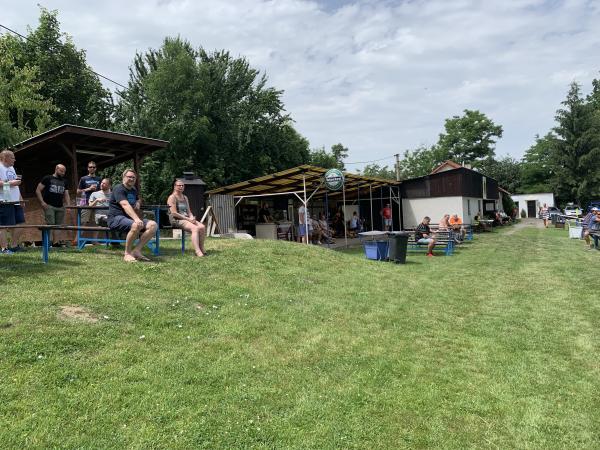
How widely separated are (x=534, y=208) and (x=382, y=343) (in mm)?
55074

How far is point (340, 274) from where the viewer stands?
8391mm

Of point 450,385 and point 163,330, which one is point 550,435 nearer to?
point 450,385

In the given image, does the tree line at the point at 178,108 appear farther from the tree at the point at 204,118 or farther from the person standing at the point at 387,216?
the person standing at the point at 387,216

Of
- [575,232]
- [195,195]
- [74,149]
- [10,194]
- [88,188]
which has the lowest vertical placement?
[575,232]

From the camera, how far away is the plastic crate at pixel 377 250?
11.8 metres

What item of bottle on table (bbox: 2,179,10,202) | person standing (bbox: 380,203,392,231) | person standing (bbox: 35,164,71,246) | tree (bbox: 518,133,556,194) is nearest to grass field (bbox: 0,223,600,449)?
person standing (bbox: 35,164,71,246)

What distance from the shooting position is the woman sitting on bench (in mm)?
7464

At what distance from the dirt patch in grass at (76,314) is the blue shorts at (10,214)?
3108 mm

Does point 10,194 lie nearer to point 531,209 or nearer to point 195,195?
point 195,195

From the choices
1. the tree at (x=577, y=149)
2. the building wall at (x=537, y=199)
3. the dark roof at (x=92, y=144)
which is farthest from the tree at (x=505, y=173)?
A: the dark roof at (x=92, y=144)

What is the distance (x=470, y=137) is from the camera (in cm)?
5984

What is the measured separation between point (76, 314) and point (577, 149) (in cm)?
4684

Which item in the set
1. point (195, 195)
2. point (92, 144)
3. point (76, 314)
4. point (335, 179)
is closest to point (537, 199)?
point (335, 179)

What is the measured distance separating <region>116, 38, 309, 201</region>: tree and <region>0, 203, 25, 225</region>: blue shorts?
62.4 ft
